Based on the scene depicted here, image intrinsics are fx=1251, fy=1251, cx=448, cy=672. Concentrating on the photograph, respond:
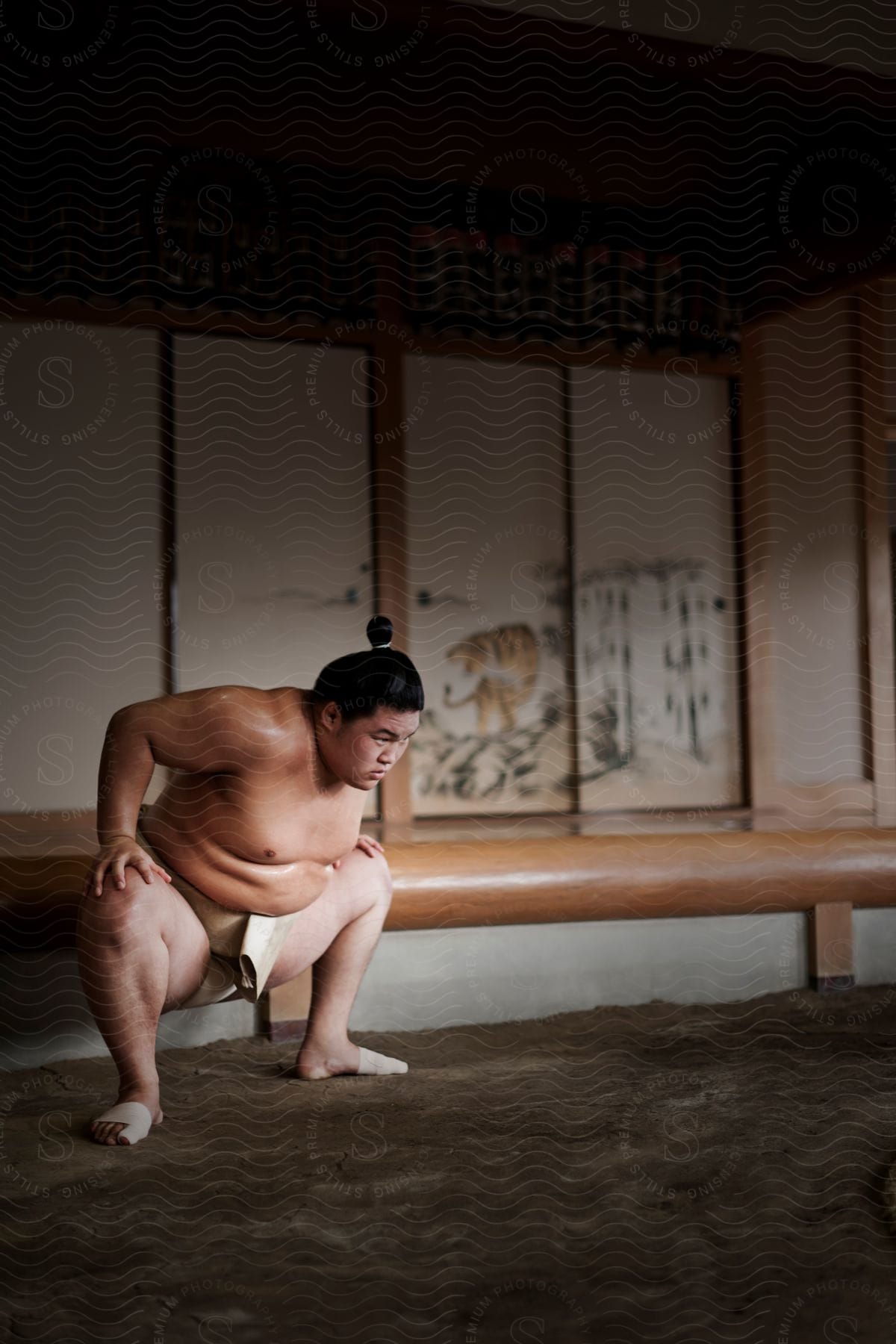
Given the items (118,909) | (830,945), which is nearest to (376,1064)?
(118,909)

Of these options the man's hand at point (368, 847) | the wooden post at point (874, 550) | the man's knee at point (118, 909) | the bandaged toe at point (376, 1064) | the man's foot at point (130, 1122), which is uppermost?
the wooden post at point (874, 550)

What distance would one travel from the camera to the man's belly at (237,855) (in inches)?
93.0

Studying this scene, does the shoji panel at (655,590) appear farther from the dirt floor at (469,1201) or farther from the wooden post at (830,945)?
the dirt floor at (469,1201)

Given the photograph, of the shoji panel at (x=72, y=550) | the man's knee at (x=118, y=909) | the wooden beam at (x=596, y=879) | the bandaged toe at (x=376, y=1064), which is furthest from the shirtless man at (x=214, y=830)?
the shoji panel at (x=72, y=550)

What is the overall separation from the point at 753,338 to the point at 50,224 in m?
2.12

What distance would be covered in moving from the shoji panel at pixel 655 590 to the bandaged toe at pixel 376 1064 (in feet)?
4.00

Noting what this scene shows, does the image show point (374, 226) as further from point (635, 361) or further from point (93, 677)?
point (93, 677)

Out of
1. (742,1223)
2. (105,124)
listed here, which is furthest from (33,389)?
(742,1223)

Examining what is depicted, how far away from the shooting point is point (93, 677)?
3172mm

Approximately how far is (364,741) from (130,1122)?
78cm

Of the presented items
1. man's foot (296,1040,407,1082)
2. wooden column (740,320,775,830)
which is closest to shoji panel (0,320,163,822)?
man's foot (296,1040,407,1082)

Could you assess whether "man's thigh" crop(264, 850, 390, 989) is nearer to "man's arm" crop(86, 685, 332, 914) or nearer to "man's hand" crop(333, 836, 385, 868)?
"man's hand" crop(333, 836, 385, 868)

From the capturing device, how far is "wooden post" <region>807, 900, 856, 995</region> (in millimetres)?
3479

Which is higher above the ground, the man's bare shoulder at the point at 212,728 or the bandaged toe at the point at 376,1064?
the man's bare shoulder at the point at 212,728
